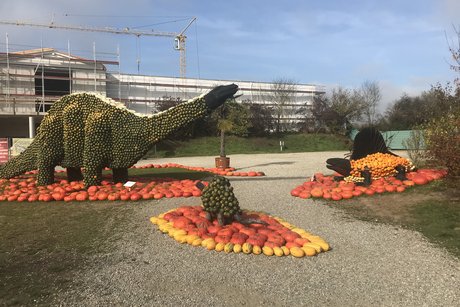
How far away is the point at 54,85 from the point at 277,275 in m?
53.9

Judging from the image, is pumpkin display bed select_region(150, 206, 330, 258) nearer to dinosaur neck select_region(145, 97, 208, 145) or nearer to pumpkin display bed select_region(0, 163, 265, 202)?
pumpkin display bed select_region(0, 163, 265, 202)

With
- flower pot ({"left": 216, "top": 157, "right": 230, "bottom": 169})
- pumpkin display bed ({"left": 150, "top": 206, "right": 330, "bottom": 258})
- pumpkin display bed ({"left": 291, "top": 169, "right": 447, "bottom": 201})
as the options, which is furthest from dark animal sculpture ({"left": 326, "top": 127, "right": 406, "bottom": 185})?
flower pot ({"left": 216, "top": 157, "right": 230, "bottom": 169})

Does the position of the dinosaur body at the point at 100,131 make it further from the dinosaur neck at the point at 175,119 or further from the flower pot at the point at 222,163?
the flower pot at the point at 222,163

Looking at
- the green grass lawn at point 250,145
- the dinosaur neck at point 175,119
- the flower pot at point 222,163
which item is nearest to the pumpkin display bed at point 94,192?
the dinosaur neck at point 175,119

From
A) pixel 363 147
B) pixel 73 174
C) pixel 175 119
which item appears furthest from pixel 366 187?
pixel 73 174

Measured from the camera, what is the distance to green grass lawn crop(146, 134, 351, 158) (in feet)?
130

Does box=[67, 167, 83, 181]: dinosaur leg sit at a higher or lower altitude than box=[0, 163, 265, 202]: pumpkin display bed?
higher

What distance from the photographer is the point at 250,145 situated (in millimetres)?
45500

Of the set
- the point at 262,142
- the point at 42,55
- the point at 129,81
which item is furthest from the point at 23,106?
the point at 262,142

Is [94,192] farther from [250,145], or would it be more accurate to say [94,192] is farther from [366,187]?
[250,145]

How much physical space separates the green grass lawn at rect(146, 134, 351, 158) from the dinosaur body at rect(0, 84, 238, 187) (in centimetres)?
2415

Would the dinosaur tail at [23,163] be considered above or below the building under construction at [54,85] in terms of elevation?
below

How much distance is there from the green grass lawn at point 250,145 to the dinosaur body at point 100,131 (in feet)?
79.2

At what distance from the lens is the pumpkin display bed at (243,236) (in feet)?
20.9
